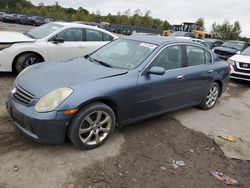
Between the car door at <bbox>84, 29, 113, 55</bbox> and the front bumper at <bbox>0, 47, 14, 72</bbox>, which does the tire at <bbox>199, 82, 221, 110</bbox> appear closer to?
the car door at <bbox>84, 29, 113, 55</bbox>

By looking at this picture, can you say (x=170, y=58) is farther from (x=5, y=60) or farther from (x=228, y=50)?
(x=228, y=50)

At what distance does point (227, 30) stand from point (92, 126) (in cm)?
5828

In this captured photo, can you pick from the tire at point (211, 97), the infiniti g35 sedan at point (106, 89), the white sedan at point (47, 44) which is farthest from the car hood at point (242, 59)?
the white sedan at point (47, 44)

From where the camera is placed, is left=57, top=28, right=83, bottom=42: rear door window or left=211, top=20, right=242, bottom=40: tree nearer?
left=57, top=28, right=83, bottom=42: rear door window

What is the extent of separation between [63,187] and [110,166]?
712mm

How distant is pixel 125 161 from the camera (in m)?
3.59

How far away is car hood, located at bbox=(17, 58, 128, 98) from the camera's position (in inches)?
137

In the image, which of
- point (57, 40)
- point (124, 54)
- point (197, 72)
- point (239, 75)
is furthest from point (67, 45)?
point (239, 75)

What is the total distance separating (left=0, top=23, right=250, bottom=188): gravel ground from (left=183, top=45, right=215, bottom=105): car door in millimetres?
864

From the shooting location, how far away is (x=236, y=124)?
548cm

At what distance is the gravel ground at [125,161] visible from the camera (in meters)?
3.11

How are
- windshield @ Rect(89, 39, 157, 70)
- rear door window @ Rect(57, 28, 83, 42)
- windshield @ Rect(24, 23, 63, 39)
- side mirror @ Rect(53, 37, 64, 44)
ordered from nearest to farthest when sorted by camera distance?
windshield @ Rect(89, 39, 157, 70)
side mirror @ Rect(53, 37, 64, 44)
windshield @ Rect(24, 23, 63, 39)
rear door window @ Rect(57, 28, 83, 42)

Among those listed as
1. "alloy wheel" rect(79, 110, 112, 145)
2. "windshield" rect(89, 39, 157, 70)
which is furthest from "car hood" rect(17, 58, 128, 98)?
"alloy wheel" rect(79, 110, 112, 145)

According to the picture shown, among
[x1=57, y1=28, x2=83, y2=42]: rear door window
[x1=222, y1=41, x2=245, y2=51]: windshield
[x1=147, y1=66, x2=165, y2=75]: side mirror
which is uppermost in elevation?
[x1=57, y1=28, x2=83, y2=42]: rear door window
